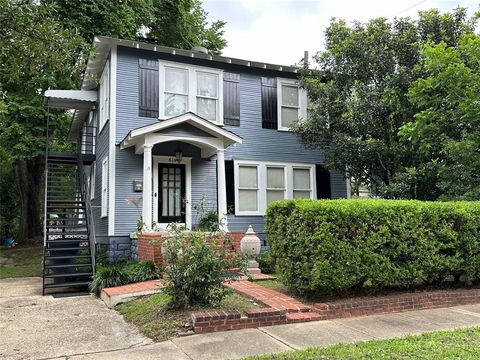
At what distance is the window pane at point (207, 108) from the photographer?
12242 mm

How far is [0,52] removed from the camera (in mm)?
4602

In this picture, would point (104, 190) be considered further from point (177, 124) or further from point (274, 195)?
point (274, 195)

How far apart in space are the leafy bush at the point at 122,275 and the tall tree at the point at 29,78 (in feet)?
12.4

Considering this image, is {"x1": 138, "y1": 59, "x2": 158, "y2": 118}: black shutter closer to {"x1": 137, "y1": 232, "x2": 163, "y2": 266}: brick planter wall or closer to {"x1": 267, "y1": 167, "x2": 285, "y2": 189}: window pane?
{"x1": 137, "y1": 232, "x2": 163, "y2": 266}: brick planter wall

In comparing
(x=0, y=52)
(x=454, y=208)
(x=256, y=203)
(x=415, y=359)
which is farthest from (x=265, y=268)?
(x=0, y=52)

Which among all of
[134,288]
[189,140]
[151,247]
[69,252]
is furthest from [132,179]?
[134,288]

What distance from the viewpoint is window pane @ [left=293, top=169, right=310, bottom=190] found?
13.4 metres

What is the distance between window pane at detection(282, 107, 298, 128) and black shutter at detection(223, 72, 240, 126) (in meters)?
1.64

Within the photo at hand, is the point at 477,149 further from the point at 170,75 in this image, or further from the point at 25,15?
the point at 25,15

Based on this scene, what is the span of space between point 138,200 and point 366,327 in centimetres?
731

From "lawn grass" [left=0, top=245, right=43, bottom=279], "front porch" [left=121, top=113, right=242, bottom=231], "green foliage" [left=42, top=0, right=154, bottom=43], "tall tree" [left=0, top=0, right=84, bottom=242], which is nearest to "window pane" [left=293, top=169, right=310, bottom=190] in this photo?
"front porch" [left=121, top=113, right=242, bottom=231]

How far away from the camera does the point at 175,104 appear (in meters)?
12.0

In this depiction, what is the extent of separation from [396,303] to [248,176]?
6853 millimetres

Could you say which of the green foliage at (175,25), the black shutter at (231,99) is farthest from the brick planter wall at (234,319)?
the green foliage at (175,25)
